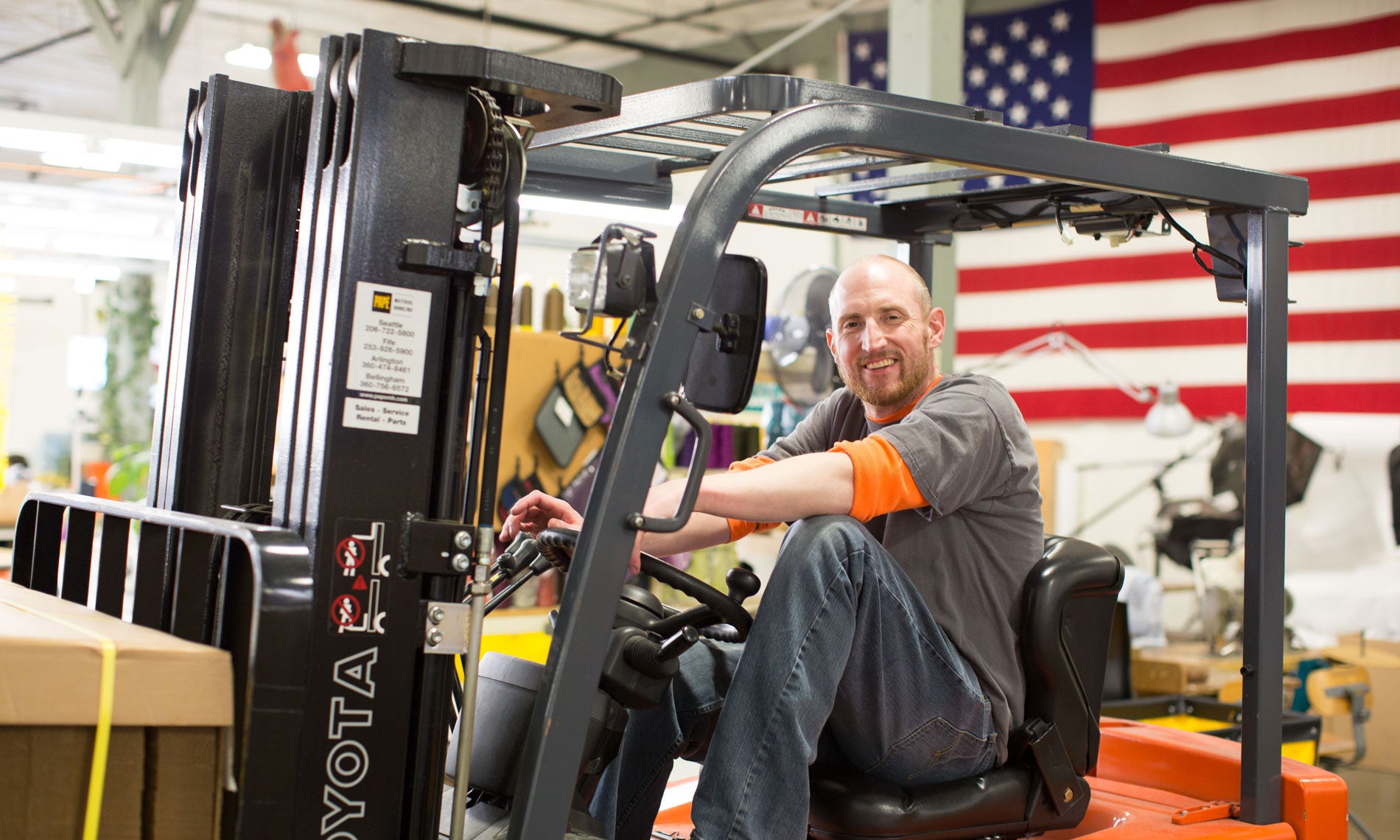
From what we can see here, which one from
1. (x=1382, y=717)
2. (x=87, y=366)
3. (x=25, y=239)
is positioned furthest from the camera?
(x=87, y=366)

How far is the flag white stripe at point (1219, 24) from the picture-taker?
34.4ft

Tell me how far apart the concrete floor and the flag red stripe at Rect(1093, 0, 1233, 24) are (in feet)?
21.9

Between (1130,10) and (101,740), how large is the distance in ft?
38.0

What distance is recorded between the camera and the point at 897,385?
3.14 m

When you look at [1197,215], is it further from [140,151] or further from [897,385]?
[897,385]

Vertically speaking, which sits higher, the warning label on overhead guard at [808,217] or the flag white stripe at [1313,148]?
the flag white stripe at [1313,148]

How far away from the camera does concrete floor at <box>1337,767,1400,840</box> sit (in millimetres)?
6254

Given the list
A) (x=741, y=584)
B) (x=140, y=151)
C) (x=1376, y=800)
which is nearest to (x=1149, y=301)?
(x=1376, y=800)

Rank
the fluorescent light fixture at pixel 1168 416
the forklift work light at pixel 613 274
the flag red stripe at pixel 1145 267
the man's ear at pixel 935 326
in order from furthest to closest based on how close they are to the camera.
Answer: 1. the flag red stripe at pixel 1145 267
2. the fluorescent light fixture at pixel 1168 416
3. the man's ear at pixel 935 326
4. the forklift work light at pixel 613 274

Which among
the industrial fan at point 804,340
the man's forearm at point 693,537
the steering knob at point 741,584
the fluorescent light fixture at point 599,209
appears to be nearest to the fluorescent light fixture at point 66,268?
the fluorescent light fixture at point 599,209

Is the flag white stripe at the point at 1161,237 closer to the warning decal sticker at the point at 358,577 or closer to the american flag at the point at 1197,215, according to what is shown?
the american flag at the point at 1197,215

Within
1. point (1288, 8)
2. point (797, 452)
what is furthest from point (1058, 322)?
point (797, 452)

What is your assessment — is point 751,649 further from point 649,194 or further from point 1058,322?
point 1058,322

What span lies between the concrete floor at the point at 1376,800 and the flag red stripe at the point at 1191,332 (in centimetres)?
332
